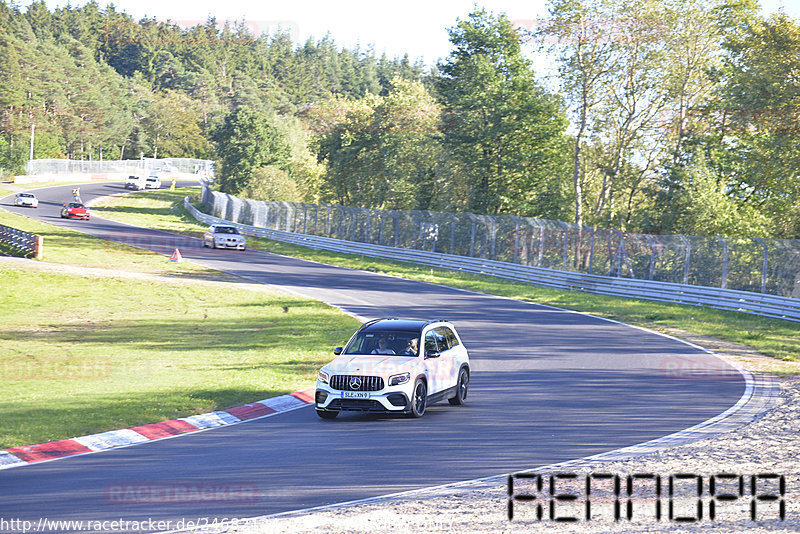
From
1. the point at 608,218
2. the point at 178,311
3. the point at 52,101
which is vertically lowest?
the point at 178,311

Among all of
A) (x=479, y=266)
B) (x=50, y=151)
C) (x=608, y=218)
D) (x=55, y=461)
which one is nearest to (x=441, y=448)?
(x=55, y=461)

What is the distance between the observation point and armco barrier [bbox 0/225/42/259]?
134 feet

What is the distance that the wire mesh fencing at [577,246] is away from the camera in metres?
28.1

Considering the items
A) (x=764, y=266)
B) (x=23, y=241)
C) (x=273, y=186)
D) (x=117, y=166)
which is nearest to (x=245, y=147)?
(x=273, y=186)

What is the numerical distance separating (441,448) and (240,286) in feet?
79.7

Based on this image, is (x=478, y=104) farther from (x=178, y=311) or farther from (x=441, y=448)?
(x=441, y=448)

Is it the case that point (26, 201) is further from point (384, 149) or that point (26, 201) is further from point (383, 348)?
point (383, 348)

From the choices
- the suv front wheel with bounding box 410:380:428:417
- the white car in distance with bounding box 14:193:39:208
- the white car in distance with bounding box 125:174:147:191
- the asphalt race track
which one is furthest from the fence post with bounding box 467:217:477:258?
the white car in distance with bounding box 125:174:147:191

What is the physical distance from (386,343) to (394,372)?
1132 mm

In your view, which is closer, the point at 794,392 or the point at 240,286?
the point at 794,392

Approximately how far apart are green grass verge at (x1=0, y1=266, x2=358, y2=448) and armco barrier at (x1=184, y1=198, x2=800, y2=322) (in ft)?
40.3

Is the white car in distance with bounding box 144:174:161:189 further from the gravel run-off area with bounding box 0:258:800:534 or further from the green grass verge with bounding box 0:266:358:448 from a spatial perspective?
the gravel run-off area with bounding box 0:258:800:534

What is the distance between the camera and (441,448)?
34.0 ft

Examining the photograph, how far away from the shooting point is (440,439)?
432 inches
